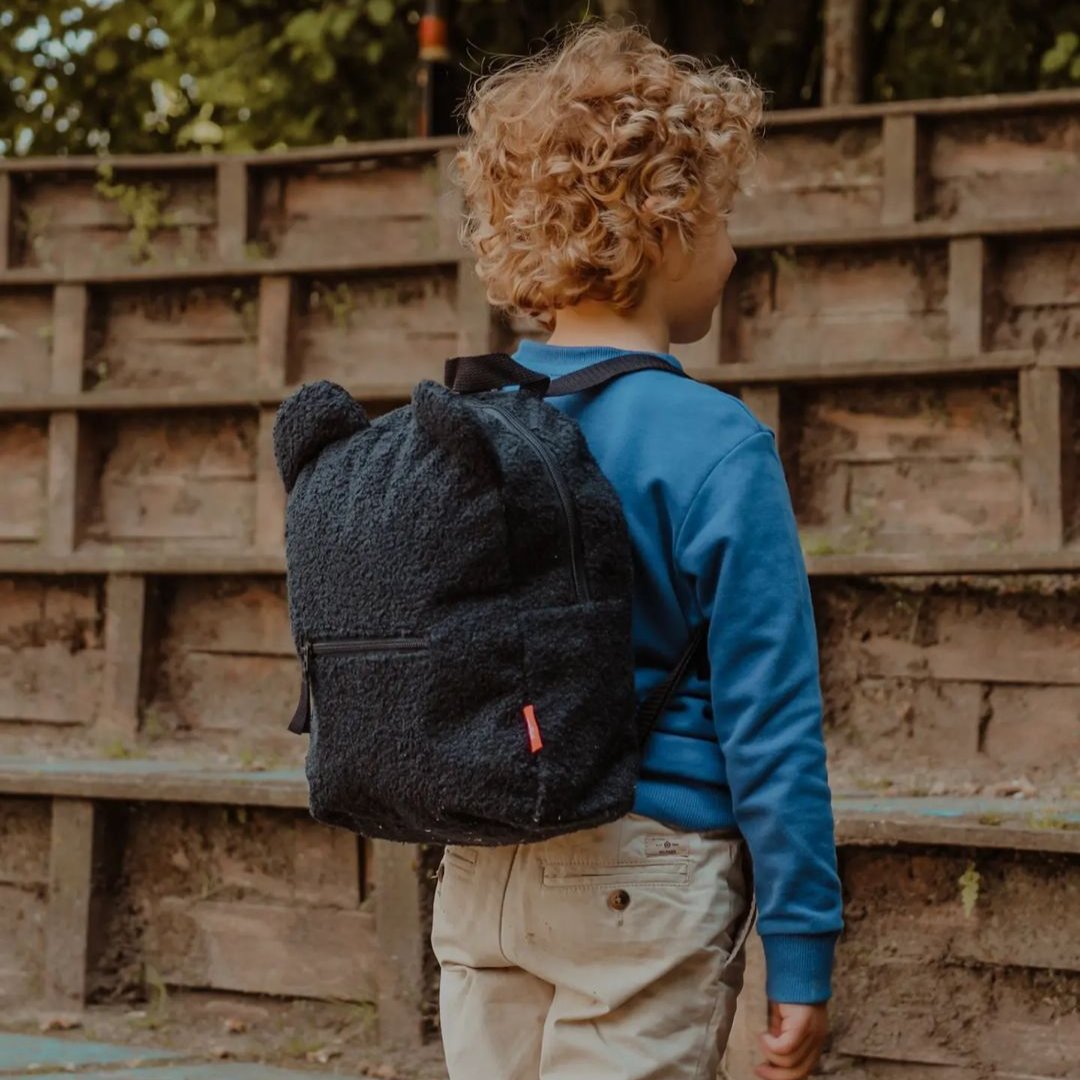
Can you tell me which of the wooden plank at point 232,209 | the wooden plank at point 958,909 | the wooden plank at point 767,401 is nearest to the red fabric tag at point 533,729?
the wooden plank at point 958,909

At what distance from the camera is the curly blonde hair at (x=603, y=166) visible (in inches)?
73.5

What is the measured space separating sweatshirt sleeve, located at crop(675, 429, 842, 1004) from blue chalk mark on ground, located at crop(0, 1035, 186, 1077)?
2007 millimetres

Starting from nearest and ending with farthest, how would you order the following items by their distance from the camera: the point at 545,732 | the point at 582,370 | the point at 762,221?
the point at 545,732 → the point at 582,370 → the point at 762,221

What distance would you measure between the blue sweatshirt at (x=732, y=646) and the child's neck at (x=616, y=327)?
2.9 inches

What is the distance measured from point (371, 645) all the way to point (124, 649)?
265 cm

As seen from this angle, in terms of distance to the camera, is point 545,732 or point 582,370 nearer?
point 545,732

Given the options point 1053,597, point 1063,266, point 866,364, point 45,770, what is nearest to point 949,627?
point 1053,597

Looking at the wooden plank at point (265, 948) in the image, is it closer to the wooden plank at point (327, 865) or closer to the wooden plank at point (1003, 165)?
the wooden plank at point (327, 865)

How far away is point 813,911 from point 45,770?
2477 millimetres

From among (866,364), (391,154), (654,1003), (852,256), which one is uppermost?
(391,154)

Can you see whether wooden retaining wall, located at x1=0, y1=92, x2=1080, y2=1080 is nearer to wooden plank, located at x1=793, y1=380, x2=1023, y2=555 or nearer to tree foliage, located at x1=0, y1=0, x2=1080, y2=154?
wooden plank, located at x1=793, y1=380, x2=1023, y2=555

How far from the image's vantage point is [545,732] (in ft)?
5.65

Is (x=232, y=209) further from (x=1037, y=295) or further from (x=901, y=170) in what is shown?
(x=1037, y=295)

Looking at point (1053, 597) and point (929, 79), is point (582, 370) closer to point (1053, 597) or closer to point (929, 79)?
point (1053, 597)
